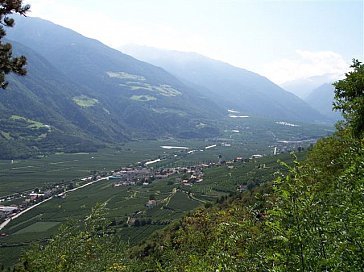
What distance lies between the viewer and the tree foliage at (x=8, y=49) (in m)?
18.5

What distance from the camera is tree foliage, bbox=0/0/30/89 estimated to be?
18519 mm

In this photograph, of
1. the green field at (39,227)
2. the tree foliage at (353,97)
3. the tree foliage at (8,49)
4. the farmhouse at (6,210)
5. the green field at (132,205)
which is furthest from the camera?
the farmhouse at (6,210)

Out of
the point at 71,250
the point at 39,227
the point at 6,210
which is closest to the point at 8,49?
the point at 71,250


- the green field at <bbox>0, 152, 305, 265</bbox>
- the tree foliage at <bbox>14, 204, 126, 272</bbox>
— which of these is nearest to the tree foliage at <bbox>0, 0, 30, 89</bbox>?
the tree foliage at <bbox>14, 204, 126, 272</bbox>

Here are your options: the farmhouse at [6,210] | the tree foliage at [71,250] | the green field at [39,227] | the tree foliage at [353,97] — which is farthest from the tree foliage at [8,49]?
the farmhouse at [6,210]

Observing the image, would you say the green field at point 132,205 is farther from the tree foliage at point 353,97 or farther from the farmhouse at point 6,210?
the tree foliage at point 353,97

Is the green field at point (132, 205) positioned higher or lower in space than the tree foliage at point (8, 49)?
lower

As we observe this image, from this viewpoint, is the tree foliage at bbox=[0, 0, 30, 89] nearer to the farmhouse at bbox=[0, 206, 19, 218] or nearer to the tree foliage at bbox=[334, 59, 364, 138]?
the tree foliage at bbox=[334, 59, 364, 138]

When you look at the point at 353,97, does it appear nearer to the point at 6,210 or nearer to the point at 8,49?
the point at 8,49

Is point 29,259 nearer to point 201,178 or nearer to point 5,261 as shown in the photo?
point 5,261

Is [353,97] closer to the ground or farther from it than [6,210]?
farther from it

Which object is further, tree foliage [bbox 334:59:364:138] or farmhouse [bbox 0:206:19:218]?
farmhouse [bbox 0:206:19:218]

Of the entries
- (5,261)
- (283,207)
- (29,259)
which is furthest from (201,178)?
(283,207)

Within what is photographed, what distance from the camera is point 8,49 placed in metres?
19.3
